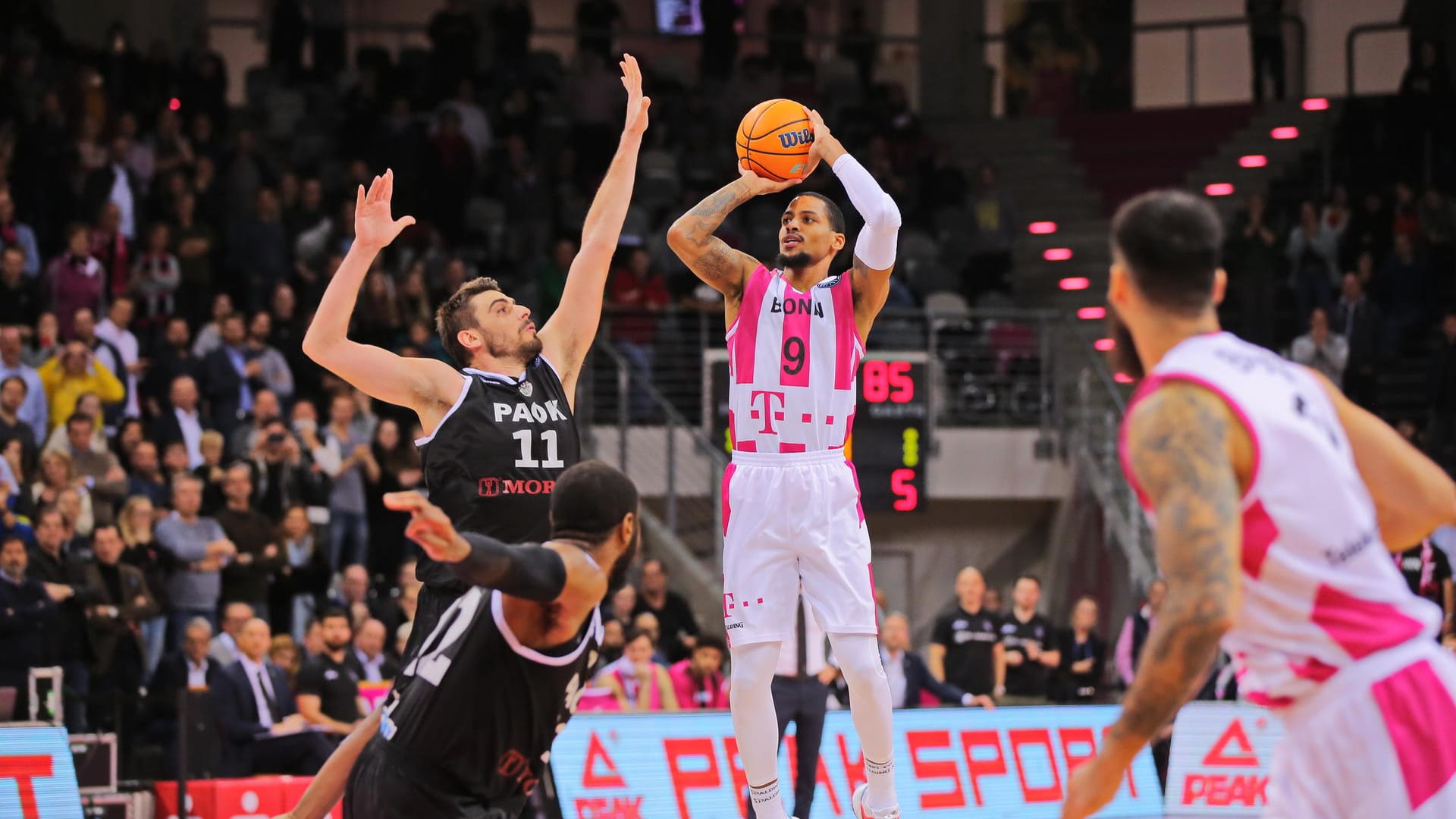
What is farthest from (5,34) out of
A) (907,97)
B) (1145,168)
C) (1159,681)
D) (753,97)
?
(1159,681)

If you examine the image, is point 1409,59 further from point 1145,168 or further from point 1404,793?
point 1404,793

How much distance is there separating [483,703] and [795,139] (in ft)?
12.8

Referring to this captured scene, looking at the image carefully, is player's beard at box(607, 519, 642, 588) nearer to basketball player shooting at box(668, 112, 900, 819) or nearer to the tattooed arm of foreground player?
the tattooed arm of foreground player

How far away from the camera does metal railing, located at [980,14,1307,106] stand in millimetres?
25391

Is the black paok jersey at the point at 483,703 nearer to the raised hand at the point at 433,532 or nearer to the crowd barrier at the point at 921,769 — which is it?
the raised hand at the point at 433,532

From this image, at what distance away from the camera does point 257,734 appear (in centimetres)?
1319

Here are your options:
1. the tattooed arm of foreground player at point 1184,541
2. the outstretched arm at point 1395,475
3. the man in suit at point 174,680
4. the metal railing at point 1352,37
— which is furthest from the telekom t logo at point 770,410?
the metal railing at point 1352,37

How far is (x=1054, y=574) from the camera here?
864 inches

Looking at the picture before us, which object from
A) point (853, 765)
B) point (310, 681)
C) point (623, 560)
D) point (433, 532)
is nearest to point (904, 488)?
point (853, 765)

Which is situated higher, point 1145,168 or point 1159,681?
point 1145,168

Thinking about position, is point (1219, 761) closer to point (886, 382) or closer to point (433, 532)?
point (886, 382)

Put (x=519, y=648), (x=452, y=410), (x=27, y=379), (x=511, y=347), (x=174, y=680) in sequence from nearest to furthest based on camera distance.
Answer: (x=519, y=648) → (x=452, y=410) → (x=511, y=347) → (x=174, y=680) → (x=27, y=379)

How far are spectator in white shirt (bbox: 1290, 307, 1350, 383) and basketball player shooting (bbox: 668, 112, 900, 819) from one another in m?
13.1

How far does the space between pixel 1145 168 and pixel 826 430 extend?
60.4 feet
